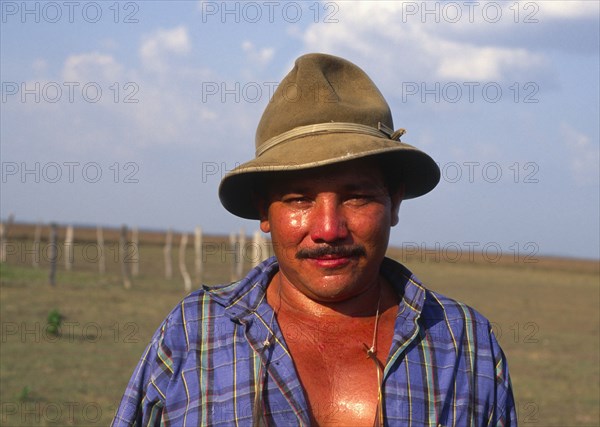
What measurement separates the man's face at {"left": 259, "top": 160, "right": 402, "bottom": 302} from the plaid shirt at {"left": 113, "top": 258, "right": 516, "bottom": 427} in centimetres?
19

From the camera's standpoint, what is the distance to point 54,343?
14141 millimetres

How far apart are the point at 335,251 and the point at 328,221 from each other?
86mm

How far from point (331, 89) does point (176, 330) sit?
0.83 meters

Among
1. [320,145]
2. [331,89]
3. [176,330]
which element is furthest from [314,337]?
[331,89]

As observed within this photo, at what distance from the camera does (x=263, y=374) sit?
2396 mm

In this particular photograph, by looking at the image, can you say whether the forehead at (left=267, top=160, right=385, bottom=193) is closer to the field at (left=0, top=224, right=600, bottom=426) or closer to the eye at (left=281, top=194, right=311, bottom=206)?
the eye at (left=281, top=194, right=311, bottom=206)

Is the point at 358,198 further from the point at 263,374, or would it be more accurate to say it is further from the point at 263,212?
the point at 263,374

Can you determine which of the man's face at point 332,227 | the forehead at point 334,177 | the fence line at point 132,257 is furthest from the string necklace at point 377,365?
the fence line at point 132,257

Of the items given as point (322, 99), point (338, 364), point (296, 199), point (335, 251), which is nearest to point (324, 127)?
point (322, 99)

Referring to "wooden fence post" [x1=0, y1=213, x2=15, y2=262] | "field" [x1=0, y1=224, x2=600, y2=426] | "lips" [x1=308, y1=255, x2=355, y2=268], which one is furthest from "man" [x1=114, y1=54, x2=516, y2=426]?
"wooden fence post" [x1=0, y1=213, x2=15, y2=262]

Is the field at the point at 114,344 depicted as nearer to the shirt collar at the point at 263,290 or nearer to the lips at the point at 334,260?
the shirt collar at the point at 263,290

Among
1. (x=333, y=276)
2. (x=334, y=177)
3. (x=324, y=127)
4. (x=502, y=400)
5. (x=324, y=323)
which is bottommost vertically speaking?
(x=502, y=400)

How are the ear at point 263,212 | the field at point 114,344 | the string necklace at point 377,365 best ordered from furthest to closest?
the field at point 114,344 < the ear at point 263,212 < the string necklace at point 377,365

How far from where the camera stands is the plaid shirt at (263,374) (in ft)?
7.84
